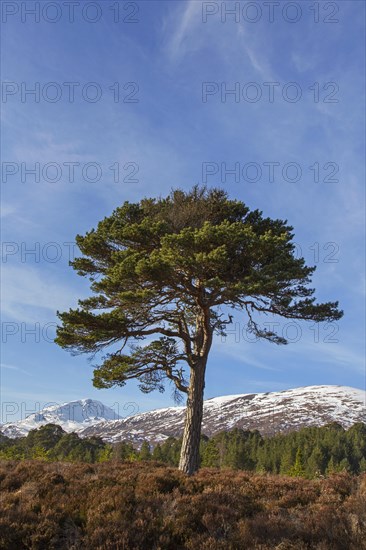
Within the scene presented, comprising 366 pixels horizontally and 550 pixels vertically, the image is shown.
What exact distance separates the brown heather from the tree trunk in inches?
97.1

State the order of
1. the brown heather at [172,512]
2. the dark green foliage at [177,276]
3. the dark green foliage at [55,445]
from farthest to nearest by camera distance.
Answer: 1. the dark green foliage at [55,445]
2. the dark green foliage at [177,276]
3. the brown heather at [172,512]

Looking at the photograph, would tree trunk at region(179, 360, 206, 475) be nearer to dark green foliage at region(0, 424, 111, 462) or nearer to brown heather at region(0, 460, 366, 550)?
brown heather at region(0, 460, 366, 550)

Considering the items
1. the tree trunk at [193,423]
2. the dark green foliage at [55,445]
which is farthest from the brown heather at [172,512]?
the dark green foliage at [55,445]

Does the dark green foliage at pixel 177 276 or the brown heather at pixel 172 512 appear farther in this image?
the dark green foliage at pixel 177 276

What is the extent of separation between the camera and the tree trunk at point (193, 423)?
14228 mm

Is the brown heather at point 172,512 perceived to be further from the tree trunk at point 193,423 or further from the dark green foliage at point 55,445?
the dark green foliage at point 55,445

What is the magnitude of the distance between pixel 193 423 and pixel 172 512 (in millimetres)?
6342

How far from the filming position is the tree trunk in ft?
46.7

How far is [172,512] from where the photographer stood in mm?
8523

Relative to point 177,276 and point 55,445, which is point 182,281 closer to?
point 177,276

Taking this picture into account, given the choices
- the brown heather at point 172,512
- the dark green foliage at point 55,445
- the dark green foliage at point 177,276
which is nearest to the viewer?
the brown heather at point 172,512

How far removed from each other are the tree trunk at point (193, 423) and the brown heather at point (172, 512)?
8.09ft

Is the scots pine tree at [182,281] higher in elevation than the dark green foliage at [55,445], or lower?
higher

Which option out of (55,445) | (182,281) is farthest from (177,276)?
(55,445)
